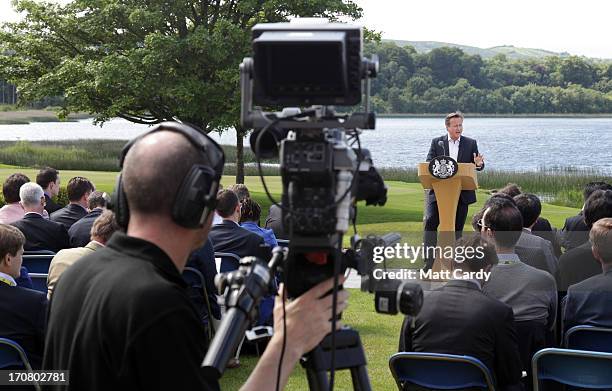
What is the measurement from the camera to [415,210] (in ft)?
82.5

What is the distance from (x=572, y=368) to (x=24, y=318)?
3.57m

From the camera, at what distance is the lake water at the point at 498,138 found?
54.6m

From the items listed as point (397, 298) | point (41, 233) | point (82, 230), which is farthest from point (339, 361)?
point (41, 233)

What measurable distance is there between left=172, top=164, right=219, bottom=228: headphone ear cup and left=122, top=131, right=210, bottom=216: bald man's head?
0.08 feet

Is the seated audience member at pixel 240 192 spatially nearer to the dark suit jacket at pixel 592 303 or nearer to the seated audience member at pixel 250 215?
the seated audience member at pixel 250 215

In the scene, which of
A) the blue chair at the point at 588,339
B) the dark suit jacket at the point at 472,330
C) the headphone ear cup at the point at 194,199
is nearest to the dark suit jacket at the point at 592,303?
the blue chair at the point at 588,339

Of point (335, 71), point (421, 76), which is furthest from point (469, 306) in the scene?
point (421, 76)

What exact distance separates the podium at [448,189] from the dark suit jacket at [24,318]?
6787 millimetres

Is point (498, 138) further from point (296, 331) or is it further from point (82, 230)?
point (296, 331)

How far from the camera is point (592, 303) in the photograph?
598 cm

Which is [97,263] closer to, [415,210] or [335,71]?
[335,71]

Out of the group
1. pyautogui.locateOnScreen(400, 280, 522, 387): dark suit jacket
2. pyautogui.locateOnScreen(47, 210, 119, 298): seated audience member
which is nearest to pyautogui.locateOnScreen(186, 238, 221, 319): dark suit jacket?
pyautogui.locateOnScreen(47, 210, 119, 298): seated audience member

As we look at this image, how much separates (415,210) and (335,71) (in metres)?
22.6

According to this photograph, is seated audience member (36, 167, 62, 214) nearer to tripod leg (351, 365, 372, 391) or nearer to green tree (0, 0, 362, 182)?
tripod leg (351, 365, 372, 391)
